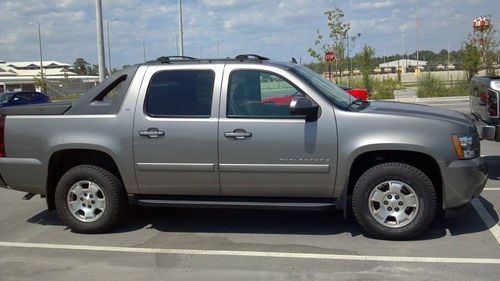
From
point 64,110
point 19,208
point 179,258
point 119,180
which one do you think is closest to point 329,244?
point 179,258

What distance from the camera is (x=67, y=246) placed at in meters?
5.38

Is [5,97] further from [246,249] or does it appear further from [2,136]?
[246,249]

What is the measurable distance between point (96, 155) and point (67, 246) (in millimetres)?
1014

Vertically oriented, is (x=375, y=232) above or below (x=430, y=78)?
below

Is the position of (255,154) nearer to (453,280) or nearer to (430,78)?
(453,280)

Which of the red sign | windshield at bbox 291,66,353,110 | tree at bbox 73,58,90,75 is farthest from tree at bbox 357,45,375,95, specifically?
tree at bbox 73,58,90,75

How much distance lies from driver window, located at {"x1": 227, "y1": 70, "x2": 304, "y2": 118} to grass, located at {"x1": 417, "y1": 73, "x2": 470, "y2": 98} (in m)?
23.2

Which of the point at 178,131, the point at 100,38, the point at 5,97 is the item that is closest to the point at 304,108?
the point at 178,131

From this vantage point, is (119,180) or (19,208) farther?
(19,208)

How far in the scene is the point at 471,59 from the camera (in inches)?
1027

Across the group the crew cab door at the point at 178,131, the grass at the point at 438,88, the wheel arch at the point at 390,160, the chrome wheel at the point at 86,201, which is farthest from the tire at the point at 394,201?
the grass at the point at 438,88

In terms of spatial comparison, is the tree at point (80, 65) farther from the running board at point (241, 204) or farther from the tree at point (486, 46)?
the running board at point (241, 204)

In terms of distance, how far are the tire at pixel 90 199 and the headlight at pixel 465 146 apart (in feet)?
11.4

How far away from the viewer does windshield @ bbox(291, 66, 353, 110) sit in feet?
17.2
